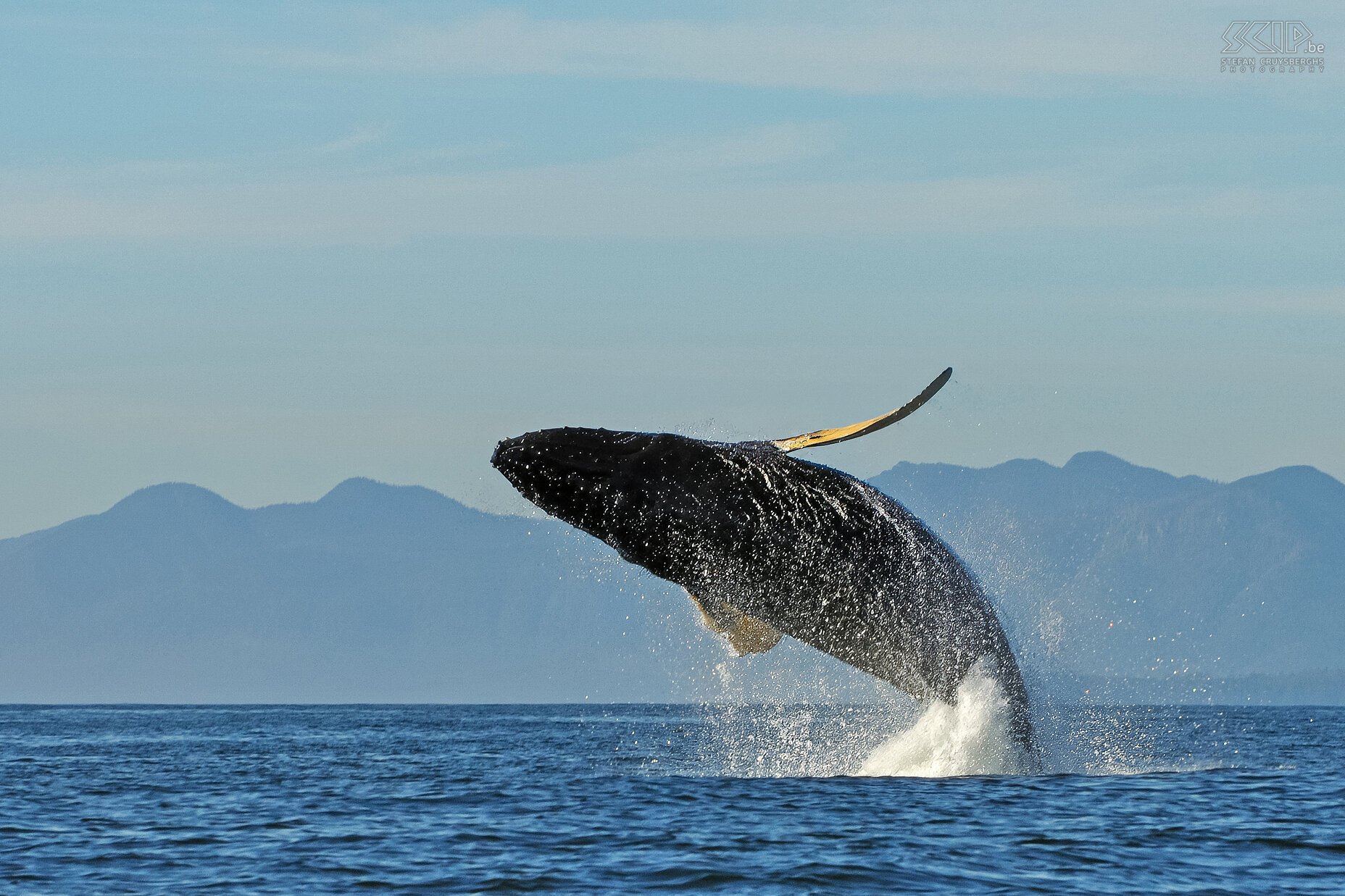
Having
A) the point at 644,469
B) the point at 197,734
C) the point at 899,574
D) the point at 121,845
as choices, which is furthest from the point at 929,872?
the point at 197,734

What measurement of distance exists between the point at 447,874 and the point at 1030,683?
8.21 metres

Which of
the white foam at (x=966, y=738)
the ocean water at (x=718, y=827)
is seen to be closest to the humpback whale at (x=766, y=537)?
the white foam at (x=966, y=738)

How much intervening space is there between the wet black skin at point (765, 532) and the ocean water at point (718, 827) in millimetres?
2326

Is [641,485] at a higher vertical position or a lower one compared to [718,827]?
higher

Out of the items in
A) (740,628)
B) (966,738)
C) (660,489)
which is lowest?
(966,738)

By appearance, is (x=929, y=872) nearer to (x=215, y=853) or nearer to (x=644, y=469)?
(x=644, y=469)

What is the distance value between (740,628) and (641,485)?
2.30m

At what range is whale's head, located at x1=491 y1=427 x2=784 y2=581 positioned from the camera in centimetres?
1948

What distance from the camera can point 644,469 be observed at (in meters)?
19.6

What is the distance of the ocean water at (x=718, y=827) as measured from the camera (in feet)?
58.1

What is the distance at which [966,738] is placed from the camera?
22.6m

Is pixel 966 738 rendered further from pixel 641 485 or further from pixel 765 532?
pixel 641 485

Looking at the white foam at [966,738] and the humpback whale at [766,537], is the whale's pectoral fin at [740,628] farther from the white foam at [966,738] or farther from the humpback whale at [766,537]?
the white foam at [966,738]

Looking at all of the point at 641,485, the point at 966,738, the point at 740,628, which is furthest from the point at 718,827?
the point at 641,485
